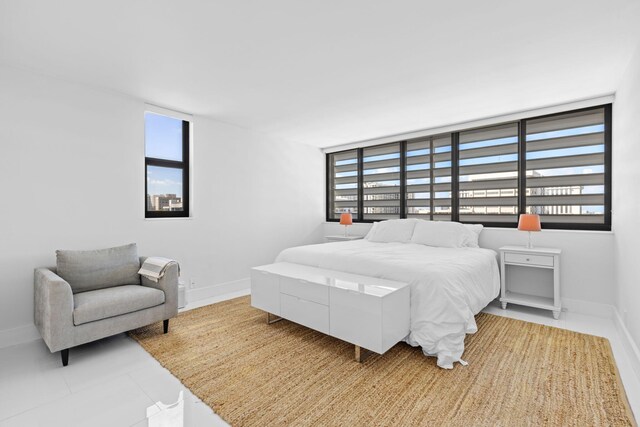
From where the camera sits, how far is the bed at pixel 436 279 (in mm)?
2375

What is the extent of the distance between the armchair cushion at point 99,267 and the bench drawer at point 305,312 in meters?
1.52

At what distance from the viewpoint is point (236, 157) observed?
451 centimetres

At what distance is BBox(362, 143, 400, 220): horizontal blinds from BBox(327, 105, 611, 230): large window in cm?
2

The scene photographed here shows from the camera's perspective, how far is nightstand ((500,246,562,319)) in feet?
10.7

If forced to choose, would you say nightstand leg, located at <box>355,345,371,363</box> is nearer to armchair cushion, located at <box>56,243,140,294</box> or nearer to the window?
armchair cushion, located at <box>56,243,140,294</box>

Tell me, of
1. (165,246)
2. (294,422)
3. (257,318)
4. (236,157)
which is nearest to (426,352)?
(294,422)

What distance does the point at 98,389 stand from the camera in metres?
2.06

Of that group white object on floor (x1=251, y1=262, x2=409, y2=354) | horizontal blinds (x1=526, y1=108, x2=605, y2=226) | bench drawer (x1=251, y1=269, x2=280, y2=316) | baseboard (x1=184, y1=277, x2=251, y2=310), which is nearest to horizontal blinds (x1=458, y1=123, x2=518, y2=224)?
horizontal blinds (x1=526, y1=108, x2=605, y2=226)

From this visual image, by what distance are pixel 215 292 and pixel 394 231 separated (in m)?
2.61

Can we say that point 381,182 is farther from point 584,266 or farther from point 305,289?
point 305,289

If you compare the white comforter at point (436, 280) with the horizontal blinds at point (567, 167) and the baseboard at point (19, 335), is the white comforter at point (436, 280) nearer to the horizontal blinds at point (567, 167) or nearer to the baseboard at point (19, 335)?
the horizontal blinds at point (567, 167)

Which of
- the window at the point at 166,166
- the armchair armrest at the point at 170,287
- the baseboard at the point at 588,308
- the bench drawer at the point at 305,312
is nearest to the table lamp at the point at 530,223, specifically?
the baseboard at the point at 588,308

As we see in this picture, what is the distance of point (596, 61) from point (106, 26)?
3.77 metres

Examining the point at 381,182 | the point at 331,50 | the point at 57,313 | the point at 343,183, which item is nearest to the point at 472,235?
the point at 381,182
